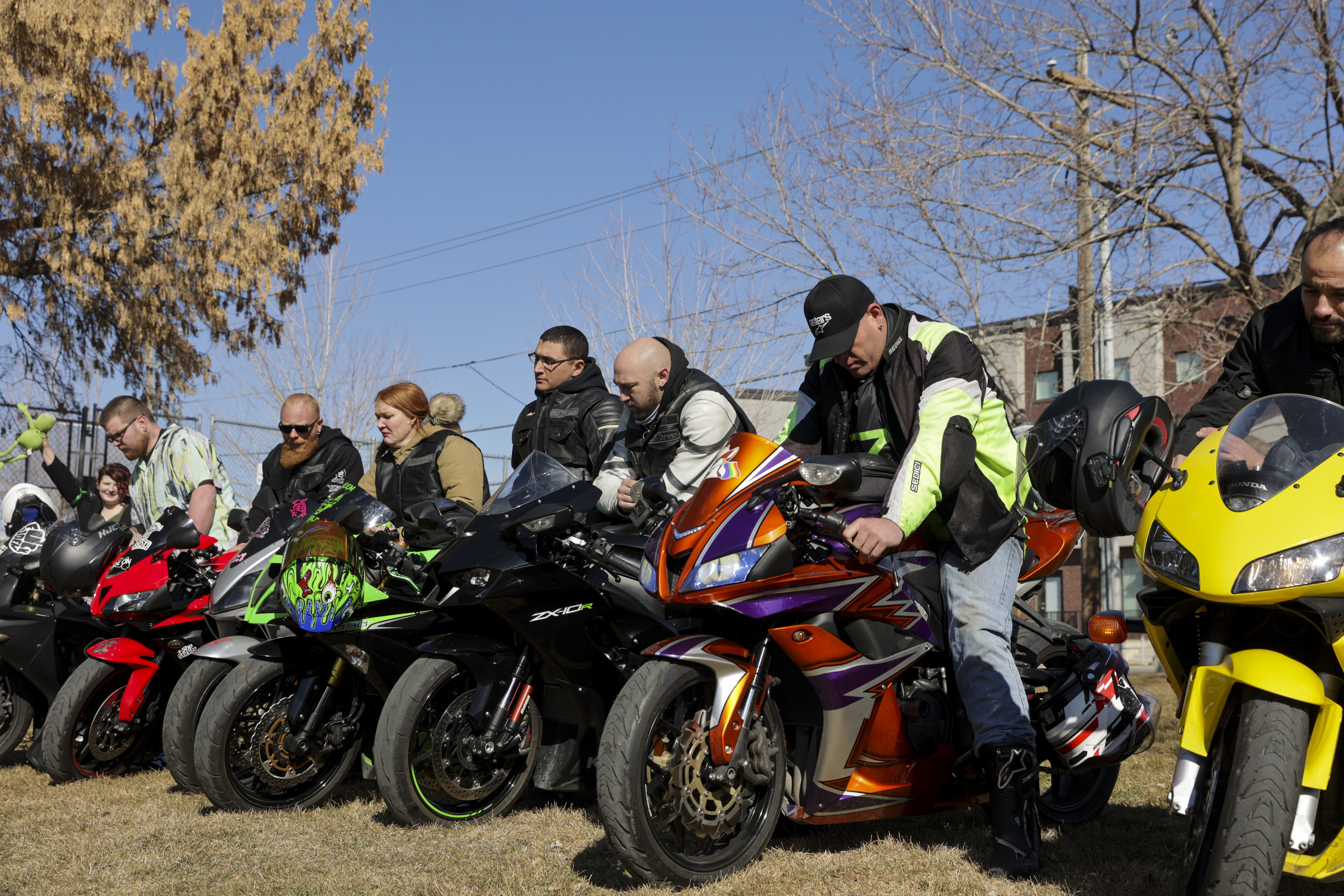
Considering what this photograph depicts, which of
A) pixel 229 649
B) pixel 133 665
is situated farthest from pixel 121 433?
pixel 229 649

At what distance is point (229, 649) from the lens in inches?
202

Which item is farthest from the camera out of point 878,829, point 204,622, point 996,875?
point 204,622

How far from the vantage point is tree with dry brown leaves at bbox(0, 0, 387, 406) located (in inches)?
563

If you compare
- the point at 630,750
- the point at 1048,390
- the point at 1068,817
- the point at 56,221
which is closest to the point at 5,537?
the point at 630,750

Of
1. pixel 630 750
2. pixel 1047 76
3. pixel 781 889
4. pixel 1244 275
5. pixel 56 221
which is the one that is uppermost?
pixel 1047 76

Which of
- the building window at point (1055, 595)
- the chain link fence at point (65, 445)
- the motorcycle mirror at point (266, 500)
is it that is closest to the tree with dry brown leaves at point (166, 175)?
the chain link fence at point (65, 445)

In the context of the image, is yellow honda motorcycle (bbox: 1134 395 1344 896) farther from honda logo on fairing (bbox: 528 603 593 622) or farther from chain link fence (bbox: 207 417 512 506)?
chain link fence (bbox: 207 417 512 506)

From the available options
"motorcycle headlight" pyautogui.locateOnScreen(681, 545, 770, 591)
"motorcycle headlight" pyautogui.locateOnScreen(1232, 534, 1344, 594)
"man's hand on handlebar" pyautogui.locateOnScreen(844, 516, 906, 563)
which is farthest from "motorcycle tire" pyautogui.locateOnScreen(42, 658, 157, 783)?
"motorcycle headlight" pyautogui.locateOnScreen(1232, 534, 1344, 594)

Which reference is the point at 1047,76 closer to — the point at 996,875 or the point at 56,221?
the point at 996,875

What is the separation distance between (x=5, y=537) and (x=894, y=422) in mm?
6739

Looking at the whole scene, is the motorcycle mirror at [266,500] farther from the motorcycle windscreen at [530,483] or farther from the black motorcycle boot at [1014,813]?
the black motorcycle boot at [1014,813]

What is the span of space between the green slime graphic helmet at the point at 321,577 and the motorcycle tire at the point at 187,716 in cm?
63

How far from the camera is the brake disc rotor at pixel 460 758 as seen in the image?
4.67 meters

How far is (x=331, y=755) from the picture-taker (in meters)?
5.30
